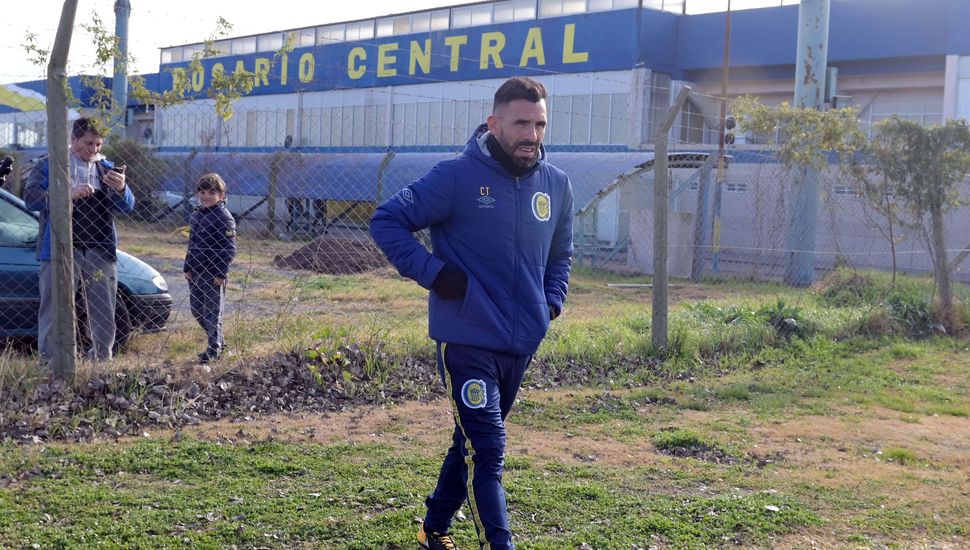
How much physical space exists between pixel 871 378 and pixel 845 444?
2.71 metres

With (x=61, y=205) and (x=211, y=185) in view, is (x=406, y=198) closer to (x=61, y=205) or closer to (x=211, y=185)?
(x=61, y=205)

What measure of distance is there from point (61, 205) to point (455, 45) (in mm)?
35503

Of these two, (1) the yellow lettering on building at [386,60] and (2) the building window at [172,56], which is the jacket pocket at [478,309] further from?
(2) the building window at [172,56]

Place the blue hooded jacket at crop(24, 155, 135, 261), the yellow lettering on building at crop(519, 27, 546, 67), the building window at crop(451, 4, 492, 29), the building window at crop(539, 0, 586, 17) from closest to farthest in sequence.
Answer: the blue hooded jacket at crop(24, 155, 135, 261) < the building window at crop(539, 0, 586, 17) < the yellow lettering on building at crop(519, 27, 546, 67) < the building window at crop(451, 4, 492, 29)

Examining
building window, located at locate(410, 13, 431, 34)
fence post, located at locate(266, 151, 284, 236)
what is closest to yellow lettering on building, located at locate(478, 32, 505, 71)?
building window, located at locate(410, 13, 431, 34)

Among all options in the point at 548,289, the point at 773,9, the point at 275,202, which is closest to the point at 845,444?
the point at 548,289

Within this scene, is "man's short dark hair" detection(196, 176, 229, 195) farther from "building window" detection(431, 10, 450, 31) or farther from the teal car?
"building window" detection(431, 10, 450, 31)

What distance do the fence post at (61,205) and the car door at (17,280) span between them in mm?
1604

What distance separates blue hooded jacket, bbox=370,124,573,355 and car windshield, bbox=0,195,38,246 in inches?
198

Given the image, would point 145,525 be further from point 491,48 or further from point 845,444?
point 491,48

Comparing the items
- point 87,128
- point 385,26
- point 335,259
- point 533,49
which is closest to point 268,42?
Result: point 385,26

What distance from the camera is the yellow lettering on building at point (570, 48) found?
37625 mm

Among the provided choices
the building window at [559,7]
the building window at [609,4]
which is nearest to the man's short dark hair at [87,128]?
the building window at [609,4]

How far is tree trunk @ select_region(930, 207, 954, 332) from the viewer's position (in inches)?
472
